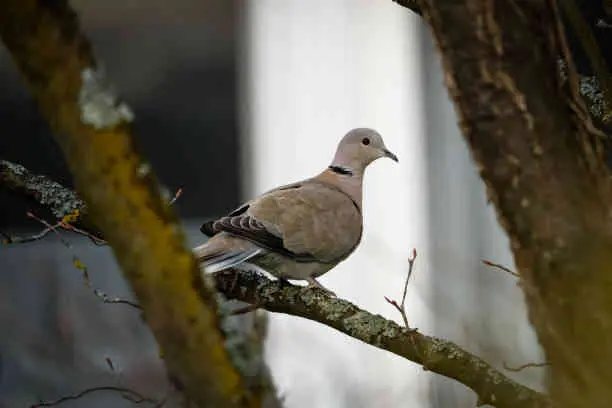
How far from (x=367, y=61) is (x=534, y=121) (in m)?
4.10

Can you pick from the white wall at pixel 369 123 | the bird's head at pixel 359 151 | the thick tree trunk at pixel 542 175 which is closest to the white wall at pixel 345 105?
the white wall at pixel 369 123

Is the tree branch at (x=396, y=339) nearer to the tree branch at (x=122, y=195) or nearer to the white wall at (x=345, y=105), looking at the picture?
the tree branch at (x=122, y=195)

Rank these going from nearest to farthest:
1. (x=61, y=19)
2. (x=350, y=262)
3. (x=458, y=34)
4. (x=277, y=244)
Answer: (x=61, y=19)
(x=458, y=34)
(x=277, y=244)
(x=350, y=262)

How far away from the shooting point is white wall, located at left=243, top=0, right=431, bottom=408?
516cm

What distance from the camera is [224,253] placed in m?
2.75

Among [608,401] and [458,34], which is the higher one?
[458,34]

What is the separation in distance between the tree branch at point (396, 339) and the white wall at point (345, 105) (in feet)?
9.16

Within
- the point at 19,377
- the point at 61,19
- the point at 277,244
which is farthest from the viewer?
the point at 19,377

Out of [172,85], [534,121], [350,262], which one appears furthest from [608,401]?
[172,85]

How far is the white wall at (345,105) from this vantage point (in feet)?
16.9

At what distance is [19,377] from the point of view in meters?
4.52

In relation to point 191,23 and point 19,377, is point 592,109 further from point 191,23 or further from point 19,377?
point 191,23

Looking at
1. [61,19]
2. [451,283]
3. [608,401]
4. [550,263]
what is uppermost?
[61,19]

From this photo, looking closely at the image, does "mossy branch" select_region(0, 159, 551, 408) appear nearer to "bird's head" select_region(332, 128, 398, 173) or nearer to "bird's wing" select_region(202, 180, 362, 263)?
"bird's wing" select_region(202, 180, 362, 263)
